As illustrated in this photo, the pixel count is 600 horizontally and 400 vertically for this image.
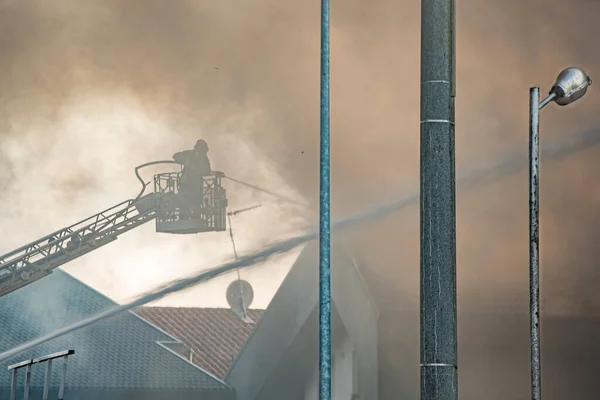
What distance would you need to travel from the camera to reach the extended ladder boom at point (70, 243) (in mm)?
25141

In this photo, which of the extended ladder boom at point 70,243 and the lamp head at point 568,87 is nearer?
the lamp head at point 568,87

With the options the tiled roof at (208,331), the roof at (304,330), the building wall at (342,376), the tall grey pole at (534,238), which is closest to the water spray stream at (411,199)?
the roof at (304,330)

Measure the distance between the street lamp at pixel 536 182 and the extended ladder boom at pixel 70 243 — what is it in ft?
49.8

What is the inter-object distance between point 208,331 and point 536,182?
31981 millimetres

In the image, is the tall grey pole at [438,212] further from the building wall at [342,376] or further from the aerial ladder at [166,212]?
the building wall at [342,376]

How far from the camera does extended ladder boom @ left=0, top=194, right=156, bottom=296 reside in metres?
25.1

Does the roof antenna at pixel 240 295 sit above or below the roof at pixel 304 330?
above

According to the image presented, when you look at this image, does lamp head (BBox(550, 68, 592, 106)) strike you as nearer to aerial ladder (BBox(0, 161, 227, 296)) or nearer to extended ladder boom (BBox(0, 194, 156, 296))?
extended ladder boom (BBox(0, 194, 156, 296))

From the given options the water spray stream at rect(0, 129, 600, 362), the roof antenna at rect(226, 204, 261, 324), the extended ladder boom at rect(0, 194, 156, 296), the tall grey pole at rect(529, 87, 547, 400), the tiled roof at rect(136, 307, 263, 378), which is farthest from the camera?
the tiled roof at rect(136, 307, 263, 378)

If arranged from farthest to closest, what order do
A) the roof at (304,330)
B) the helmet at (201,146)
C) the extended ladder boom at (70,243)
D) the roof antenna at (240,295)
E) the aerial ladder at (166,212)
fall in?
the roof antenna at (240,295) < the helmet at (201,146) < the roof at (304,330) < the aerial ladder at (166,212) < the extended ladder boom at (70,243)

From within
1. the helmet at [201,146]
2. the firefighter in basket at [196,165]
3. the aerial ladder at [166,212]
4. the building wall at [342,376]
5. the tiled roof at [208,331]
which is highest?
the helmet at [201,146]

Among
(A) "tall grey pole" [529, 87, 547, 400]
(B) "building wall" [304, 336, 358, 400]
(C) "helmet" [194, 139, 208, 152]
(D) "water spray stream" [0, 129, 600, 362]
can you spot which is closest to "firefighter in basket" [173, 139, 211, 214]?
(C) "helmet" [194, 139, 208, 152]

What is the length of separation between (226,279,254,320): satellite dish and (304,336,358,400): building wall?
157 inches

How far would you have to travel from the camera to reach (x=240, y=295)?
107ft
